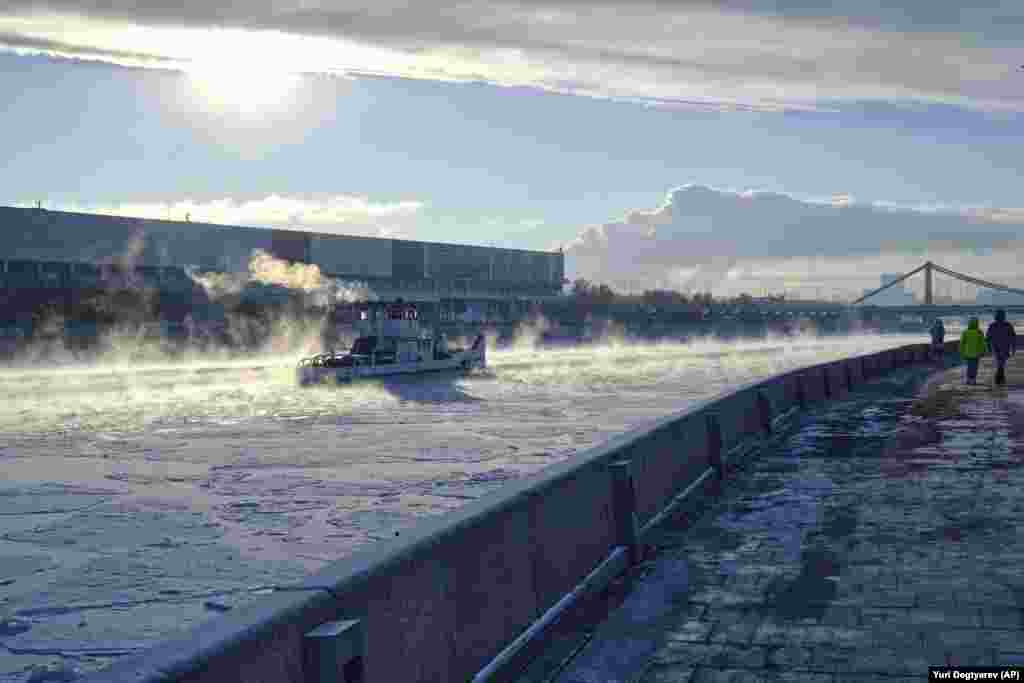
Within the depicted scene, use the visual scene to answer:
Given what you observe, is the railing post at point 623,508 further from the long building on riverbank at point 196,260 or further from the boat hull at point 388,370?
the long building on riverbank at point 196,260

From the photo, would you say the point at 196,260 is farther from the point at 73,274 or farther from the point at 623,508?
the point at 623,508

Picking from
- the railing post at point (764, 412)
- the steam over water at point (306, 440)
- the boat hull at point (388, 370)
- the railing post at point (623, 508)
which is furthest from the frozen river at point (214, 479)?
the railing post at point (764, 412)

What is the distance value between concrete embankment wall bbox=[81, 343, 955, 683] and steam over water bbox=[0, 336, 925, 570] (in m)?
5.66

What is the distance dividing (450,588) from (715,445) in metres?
10.1

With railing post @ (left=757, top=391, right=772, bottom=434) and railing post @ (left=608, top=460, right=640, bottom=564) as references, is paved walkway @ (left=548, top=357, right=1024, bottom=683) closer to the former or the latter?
railing post @ (left=608, top=460, right=640, bottom=564)

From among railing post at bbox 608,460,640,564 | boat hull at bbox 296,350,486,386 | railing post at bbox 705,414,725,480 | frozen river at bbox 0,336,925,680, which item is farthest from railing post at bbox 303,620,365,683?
boat hull at bbox 296,350,486,386

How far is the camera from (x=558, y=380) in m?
68.3

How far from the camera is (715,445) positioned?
17203 mm

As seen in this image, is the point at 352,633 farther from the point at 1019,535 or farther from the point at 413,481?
the point at 413,481

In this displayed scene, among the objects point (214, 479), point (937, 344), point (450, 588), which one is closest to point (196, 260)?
point (937, 344)

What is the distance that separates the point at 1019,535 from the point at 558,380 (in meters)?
55.7

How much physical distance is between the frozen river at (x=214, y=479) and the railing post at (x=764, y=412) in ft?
16.6

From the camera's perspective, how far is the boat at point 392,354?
62750 millimetres

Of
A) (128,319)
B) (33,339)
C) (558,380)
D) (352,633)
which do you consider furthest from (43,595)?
(128,319)
